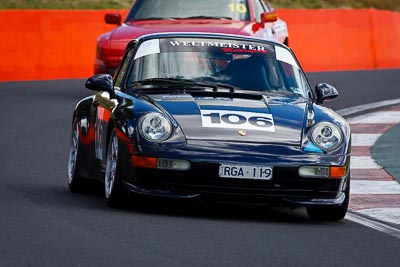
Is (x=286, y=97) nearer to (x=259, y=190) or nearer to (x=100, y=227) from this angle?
(x=259, y=190)

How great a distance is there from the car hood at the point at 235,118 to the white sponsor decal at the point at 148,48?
31.5 inches

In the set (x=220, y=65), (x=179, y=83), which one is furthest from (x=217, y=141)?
(x=220, y=65)

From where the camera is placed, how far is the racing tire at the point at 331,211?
912 centimetres

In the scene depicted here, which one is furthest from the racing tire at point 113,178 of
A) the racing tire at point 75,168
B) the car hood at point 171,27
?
the car hood at point 171,27

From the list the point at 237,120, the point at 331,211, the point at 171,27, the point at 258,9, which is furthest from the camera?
the point at 258,9

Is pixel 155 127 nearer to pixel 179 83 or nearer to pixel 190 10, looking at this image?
pixel 179 83

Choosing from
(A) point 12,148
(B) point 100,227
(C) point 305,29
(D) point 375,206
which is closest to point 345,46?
(C) point 305,29

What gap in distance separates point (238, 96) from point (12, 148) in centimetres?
396

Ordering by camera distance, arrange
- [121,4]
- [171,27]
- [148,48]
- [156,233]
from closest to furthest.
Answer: [156,233]
[148,48]
[171,27]
[121,4]

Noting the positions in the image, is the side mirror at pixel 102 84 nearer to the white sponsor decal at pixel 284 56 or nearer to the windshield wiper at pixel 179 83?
the windshield wiper at pixel 179 83

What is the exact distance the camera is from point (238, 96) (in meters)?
9.59

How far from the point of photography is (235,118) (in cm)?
905

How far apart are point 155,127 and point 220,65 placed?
4.37 feet

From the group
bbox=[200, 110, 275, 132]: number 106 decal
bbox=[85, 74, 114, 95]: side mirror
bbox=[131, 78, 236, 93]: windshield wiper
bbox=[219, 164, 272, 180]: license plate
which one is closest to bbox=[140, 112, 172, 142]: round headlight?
bbox=[200, 110, 275, 132]: number 106 decal
